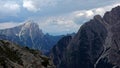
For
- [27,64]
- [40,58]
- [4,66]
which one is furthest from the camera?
[40,58]

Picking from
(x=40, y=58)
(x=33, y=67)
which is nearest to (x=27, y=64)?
(x=33, y=67)

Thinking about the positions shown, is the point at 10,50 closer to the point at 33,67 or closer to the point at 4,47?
the point at 4,47

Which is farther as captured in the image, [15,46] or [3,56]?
[15,46]

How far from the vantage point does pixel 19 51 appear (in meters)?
72.0

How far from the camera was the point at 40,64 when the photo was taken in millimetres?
70875

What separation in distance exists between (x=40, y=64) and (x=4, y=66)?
11.5 m

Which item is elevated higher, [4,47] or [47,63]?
[4,47]

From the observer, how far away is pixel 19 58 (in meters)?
68.6

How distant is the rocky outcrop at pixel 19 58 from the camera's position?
208 ft

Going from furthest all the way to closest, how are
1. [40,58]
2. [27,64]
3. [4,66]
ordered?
1. [40,58]
2. [27,64]
3. [4,66]

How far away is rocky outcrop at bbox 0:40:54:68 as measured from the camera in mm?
63406

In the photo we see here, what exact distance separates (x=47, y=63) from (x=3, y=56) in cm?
1159

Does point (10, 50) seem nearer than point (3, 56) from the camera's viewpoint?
No

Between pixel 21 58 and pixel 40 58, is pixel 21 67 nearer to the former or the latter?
pixel 21 58
